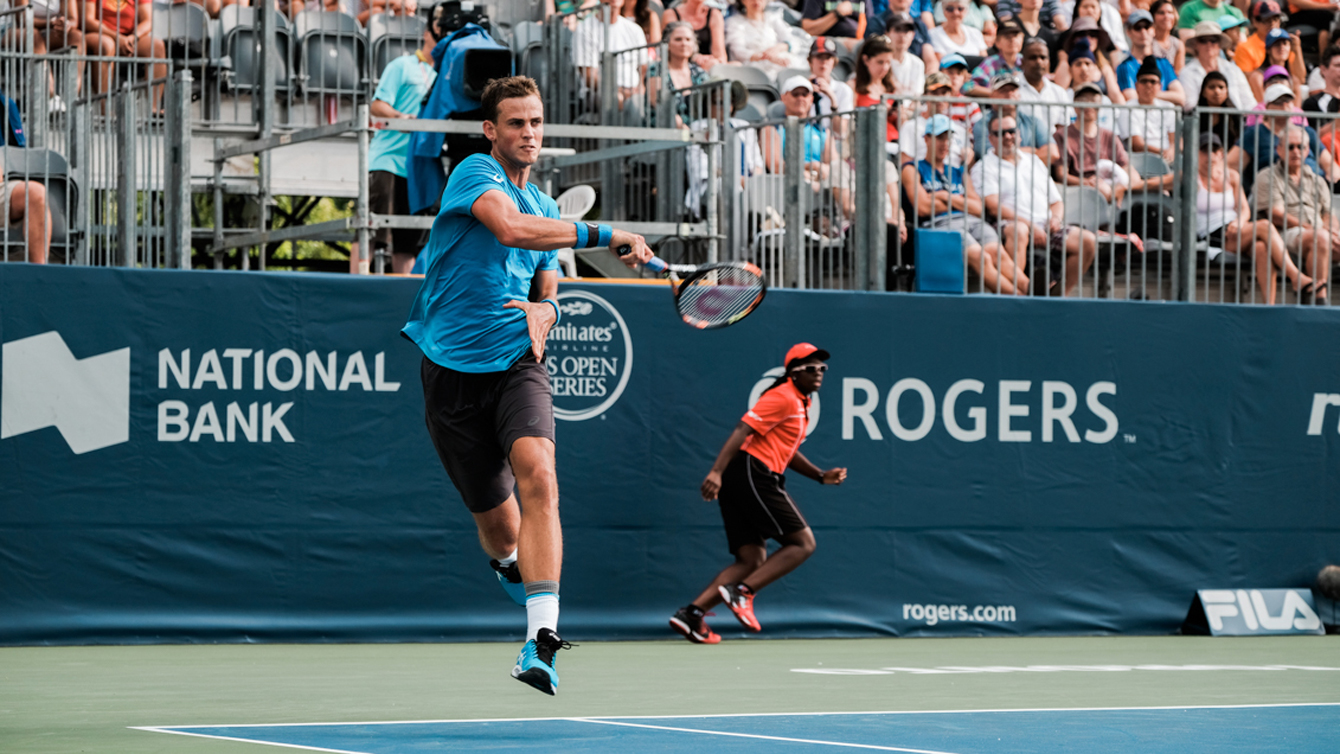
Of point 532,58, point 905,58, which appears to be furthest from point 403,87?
point 905,58

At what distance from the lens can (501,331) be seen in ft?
19.9

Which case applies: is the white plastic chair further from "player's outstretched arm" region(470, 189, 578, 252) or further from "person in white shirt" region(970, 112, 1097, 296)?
"player's outstretched arm" region(470, 189, 578, 252)

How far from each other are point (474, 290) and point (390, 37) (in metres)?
7.72

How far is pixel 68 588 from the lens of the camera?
A: 9.88 m

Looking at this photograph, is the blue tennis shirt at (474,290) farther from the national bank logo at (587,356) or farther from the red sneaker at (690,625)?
the red sneaker at (690,625)

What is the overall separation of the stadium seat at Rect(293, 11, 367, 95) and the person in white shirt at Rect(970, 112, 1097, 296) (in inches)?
182

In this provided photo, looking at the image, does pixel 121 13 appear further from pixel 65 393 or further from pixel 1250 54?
pixel 1250 54

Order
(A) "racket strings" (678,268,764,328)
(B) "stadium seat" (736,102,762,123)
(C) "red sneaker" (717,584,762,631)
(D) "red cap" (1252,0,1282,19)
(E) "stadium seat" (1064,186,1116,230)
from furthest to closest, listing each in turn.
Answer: (D) "red cap" (1252,0,1282,19), (B) "stadium seat" (736,102,762,123), (E) "stadium seat" (1064,186,1116,230), (C) "red sneaker" (717,584,762,631), (A) "racket strings" (678,268,764,328)

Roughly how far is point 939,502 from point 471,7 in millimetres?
4331

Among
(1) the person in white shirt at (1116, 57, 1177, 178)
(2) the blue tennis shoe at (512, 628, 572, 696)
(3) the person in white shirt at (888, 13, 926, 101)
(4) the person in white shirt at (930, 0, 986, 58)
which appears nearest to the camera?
(2) the blue tennis shoe at (512, 628, 572, 696)

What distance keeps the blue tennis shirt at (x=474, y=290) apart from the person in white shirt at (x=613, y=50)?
19.9 feet

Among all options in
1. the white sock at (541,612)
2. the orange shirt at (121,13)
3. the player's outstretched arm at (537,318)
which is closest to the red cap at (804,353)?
the player's outstretched arm at (537,318)

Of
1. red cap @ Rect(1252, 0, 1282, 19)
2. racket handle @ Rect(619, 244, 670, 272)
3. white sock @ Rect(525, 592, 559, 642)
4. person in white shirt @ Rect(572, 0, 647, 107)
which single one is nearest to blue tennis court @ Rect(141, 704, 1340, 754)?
white sock @ Rect(525, 592, 559, 642)

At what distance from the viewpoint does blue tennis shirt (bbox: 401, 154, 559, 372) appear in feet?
19.9
